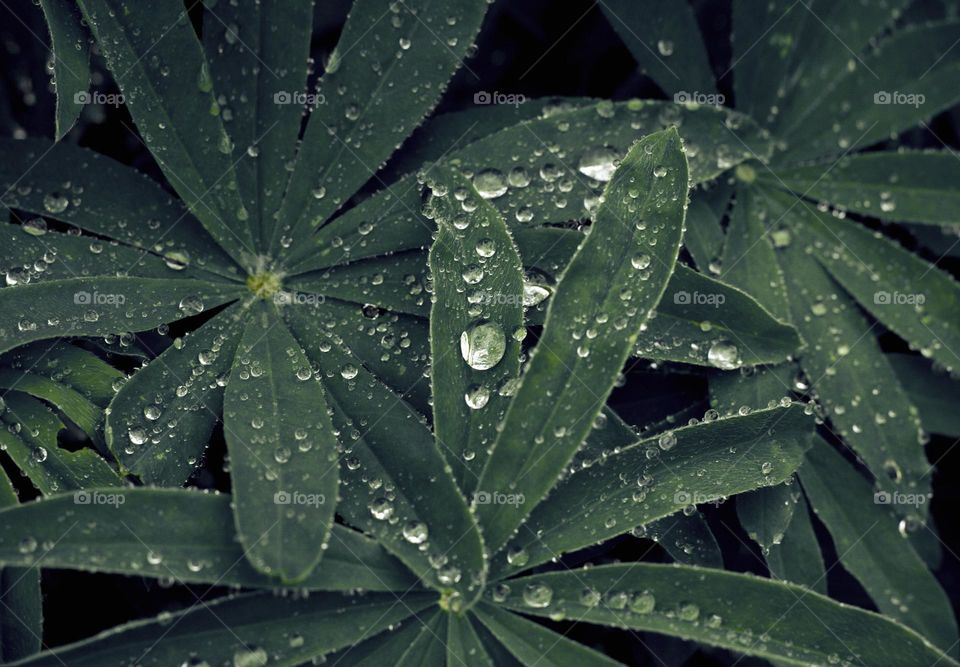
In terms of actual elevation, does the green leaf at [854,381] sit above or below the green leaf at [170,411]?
below

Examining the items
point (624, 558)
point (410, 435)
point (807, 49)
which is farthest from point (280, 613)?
point (807, 49)

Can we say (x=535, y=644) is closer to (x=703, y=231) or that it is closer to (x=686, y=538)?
(x=686, y=538)

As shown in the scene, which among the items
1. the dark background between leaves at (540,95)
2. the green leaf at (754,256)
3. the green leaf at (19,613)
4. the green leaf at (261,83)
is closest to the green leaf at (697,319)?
the dark background between leaves at (540,95)

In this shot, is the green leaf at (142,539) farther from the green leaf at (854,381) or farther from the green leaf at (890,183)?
the green leaf at (890,183)

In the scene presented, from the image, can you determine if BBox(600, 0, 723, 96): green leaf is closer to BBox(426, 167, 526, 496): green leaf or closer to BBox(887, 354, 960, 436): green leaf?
BBox(426, 167, 526, 496): green leaf

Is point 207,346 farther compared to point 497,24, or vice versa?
point 497,24

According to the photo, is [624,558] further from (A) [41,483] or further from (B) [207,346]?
(A) [41,483]
